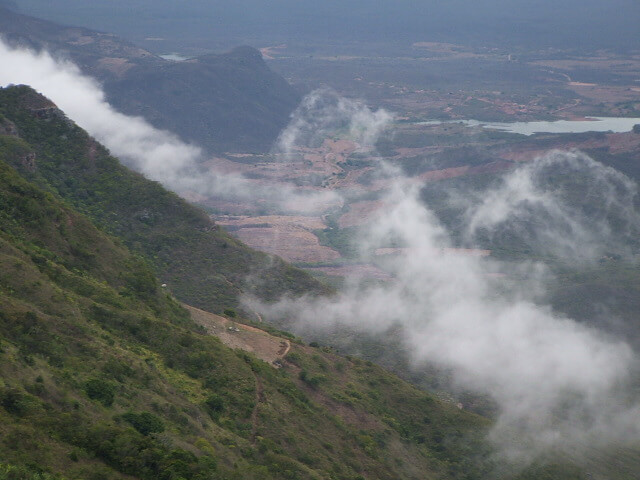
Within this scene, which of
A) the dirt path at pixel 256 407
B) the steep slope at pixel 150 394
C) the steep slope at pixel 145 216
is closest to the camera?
the steep slope at pixel 150 394

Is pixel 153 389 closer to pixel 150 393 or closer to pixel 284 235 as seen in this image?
pixel 150 393

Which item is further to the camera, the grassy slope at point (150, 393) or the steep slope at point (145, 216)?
the steep slope at point (145, 216)

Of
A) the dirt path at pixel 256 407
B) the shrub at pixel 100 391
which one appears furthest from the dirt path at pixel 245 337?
the shrub at pixel 100 391

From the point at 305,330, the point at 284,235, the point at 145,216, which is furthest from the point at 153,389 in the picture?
the point at 284,235

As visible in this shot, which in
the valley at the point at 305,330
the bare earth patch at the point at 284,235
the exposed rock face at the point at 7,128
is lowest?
the bare earth patch at the point at 284,235

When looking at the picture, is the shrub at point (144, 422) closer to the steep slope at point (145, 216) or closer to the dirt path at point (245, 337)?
the dirt path at point (245, 337)

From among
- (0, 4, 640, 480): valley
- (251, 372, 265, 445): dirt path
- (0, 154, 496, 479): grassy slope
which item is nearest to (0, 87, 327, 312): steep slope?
(0, 4, 640, 480): valley

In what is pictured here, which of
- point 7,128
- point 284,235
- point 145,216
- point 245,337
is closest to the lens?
point 245,337

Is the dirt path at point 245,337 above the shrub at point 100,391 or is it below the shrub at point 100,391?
below
